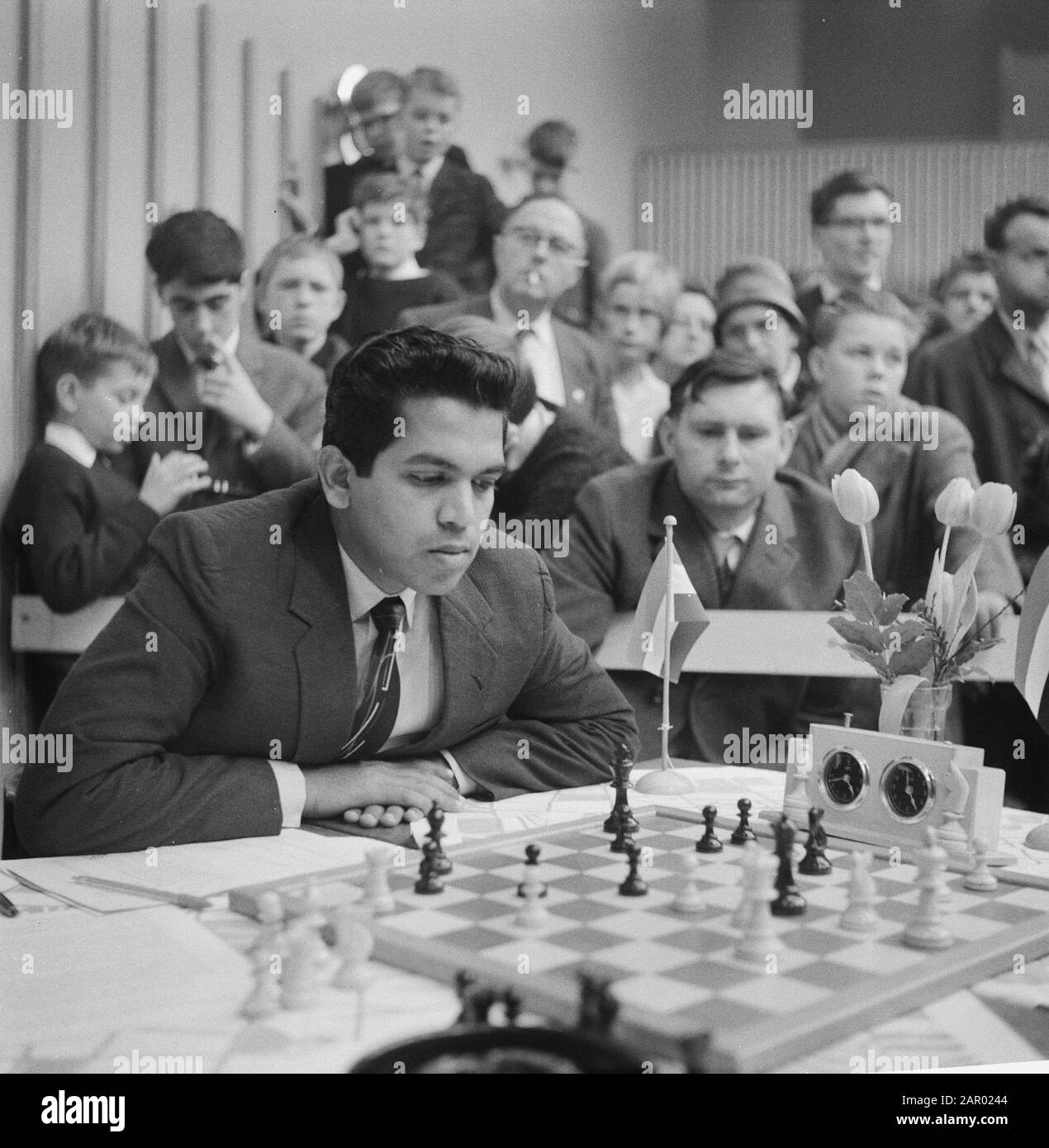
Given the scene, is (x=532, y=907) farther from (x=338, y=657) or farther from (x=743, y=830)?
(x=338, y=657)

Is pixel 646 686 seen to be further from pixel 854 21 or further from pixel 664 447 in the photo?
pixel 854 21

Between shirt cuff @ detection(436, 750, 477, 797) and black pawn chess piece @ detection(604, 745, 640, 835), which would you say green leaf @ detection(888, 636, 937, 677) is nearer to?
black pawn chess piece @ detection(604, 745, 640, 835)

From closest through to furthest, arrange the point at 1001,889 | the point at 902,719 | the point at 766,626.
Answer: the point at 1001,889 < the point at 902,719 < the point at 766,626

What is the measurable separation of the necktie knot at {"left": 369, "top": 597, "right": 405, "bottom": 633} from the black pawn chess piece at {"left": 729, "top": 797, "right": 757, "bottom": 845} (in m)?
0.74

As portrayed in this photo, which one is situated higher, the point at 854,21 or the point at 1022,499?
the point at 854,21

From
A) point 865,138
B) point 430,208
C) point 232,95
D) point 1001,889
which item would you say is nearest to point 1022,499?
point 865,138

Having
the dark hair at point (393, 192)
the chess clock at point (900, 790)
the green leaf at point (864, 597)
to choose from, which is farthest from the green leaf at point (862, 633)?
the dark hair at point (393, 192)

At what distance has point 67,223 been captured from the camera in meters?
3.80

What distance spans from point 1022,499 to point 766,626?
822 mm

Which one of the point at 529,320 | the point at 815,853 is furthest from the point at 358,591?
the point at 529,320

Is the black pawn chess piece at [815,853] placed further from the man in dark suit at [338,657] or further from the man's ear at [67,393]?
the man's ear at [67,393]

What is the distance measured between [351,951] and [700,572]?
246 cm

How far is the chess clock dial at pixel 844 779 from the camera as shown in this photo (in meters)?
1.97

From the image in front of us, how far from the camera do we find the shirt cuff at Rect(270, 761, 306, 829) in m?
2.02
